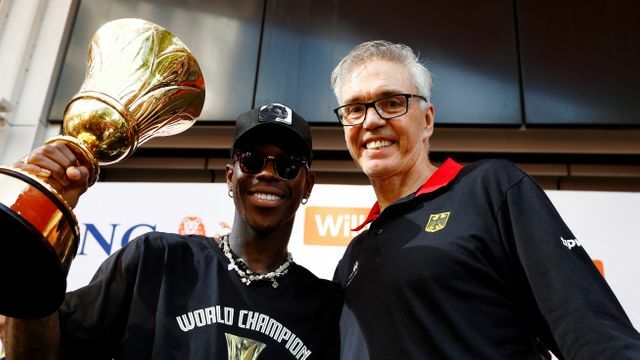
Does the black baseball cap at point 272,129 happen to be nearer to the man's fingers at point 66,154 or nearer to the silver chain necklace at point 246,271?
the silver chain necklace at point 246,271

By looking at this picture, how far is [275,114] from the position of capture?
59.7 inches

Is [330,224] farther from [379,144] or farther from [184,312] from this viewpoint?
[184,312]

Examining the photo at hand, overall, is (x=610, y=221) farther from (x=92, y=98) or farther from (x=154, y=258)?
(x=92, y=98)

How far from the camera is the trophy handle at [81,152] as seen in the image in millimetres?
975

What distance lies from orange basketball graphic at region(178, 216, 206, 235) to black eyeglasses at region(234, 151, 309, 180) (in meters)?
1.52

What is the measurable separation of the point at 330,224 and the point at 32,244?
6.80 feet

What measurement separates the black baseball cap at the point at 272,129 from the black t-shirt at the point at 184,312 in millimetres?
373

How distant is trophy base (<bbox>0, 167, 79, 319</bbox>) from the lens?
785mm

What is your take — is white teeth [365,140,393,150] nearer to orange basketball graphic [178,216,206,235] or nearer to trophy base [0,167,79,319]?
trophy base [0,167,79,319]

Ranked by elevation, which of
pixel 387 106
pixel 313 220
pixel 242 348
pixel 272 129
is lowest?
pixel 242 348

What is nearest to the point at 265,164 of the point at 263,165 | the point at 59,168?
the point at 263,165

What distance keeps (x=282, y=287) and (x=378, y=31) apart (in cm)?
273

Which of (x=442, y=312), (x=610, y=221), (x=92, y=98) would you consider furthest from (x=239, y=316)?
(x=610, y=221)

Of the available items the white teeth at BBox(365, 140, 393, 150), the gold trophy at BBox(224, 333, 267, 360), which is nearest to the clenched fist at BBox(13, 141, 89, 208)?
the gold trophy at BBox(224, 333, 267, 360)
